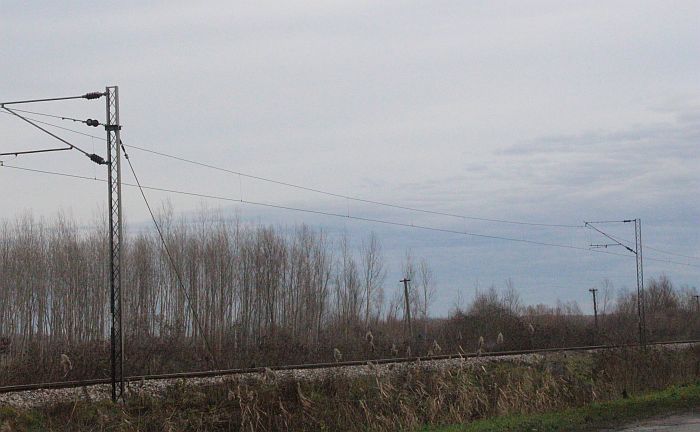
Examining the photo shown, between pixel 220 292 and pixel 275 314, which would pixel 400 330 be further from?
pixel 220 292

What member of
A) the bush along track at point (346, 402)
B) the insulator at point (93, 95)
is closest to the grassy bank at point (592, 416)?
the bush along track at point (346, 402)

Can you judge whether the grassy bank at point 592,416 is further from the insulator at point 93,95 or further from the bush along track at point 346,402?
the insulator at point 93,95

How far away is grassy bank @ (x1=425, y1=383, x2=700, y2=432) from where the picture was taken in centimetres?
1830

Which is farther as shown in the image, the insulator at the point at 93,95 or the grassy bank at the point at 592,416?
the insulator at the point at 93,95

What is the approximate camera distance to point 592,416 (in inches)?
787

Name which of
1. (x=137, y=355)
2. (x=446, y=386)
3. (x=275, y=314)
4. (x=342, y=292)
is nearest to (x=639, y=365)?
(x=446, y=386)

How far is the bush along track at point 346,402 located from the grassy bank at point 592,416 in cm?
44

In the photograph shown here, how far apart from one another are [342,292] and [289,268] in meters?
6.07

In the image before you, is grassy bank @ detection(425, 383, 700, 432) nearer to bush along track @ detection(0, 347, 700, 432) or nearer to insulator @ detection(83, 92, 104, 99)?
bush along track @ detection(0, 347, 700, 432)

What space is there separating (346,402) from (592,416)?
24.2 ft

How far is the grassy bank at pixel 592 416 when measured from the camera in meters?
18.3

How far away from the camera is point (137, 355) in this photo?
30547 millimetres

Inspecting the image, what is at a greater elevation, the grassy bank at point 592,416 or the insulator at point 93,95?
the insulator at point 93,95

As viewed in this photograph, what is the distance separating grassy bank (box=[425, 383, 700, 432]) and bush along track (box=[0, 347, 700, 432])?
0.44 metres
